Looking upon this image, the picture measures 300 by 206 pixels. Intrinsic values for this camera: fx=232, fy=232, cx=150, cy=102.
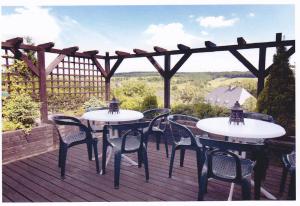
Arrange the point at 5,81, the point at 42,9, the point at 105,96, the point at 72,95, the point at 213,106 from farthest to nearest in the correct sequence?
the point at 105,96
the point at 72,95
the point at 213,106
the point at 5,81
the point at 42,9

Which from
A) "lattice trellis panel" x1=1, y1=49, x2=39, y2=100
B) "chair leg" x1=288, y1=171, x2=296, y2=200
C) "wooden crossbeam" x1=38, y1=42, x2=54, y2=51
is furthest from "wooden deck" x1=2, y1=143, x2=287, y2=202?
"wooden crossbeam" x1=38, y1=42, x2=54, y2=51

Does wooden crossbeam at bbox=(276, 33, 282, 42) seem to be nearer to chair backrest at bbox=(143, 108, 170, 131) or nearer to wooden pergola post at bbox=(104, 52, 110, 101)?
chair backrest at bbox=(143, 108, 170, 131)

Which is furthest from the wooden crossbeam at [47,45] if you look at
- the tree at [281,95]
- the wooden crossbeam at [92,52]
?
the tree at [281,95]

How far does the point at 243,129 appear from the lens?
2.31m

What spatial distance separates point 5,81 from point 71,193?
2.49 metres

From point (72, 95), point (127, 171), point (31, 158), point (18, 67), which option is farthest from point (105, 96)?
point (127, 171)

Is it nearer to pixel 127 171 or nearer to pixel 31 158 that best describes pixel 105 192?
pixel 127 171

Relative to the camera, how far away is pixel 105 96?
6066 mm

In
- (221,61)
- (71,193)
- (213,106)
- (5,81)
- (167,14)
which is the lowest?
(71,193)

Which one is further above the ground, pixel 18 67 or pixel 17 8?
pixel 17 8

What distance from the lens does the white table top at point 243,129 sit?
2.13 metres

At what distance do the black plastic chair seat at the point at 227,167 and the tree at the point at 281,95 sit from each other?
4.50 feet

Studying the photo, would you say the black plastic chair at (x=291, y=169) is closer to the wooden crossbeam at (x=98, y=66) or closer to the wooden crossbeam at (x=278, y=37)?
the wooden crossbeam at (x=278, y=37)

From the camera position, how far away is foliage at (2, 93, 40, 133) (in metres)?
3.61
